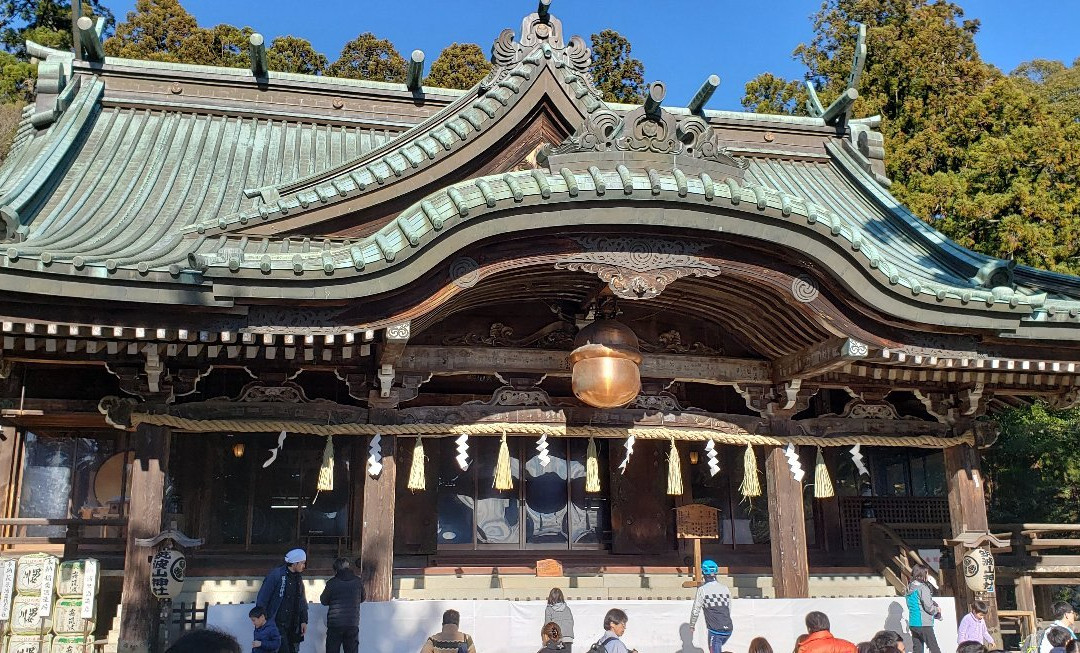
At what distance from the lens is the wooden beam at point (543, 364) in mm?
9773

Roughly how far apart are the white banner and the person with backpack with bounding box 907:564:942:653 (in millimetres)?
262

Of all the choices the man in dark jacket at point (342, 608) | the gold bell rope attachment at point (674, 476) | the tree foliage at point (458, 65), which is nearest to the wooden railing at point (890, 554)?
the gold bell rope attachment at point (674, 476)

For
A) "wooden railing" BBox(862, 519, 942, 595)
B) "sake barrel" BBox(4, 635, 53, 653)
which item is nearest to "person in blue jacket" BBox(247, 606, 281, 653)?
"sake barrel" BBox(4, 635, 53, 653)

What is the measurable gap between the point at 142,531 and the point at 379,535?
7.57 feet

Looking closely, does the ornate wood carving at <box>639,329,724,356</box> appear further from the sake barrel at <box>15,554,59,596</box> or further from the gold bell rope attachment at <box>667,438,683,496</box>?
the sake barrel at <box>15,554,59,596</box>

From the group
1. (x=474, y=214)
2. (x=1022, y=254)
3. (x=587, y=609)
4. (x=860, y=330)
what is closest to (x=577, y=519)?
→ (x=587, y=609)

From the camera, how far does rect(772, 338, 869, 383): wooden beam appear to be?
357 inches

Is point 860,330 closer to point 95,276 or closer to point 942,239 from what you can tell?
point 942,239

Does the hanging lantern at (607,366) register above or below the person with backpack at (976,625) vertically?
above

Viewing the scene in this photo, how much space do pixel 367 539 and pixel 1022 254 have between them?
1392 centimetres

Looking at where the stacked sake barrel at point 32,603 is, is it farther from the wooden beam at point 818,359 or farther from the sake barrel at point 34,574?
the wooden beam at point 818,359

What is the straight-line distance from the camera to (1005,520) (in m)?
18.9

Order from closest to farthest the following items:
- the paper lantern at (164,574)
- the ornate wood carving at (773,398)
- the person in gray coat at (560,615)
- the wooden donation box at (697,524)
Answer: the person in gray coat at (560,615) < the paper lantern at (164,574) < the ornate wood carving at (773,398) < the wooden donation box at (697,524)

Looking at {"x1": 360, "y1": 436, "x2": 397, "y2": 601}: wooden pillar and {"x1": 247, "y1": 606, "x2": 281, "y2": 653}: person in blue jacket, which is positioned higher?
{"x1": 360, "y1": 436, "x2": 397, "y2": 601}: wooden pillar
